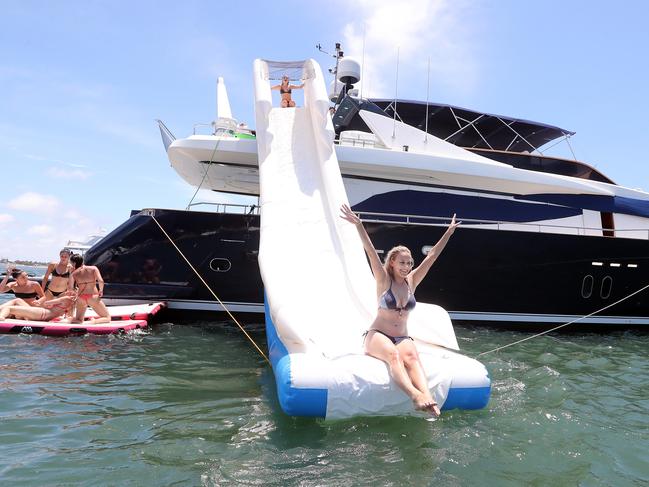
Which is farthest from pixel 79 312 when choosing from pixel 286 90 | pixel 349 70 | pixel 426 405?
pixel 349 70

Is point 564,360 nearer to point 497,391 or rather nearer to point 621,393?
point 621,393

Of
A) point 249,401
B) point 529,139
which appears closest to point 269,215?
point 249,401

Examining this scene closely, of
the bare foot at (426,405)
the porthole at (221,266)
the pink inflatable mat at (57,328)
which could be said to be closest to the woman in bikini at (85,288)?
the pink inflatable mat at (57,328)

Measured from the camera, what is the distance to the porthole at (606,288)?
31.2 feet

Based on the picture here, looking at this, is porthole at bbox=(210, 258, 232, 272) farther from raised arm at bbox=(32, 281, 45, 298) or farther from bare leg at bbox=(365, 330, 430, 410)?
bare leg at bbox=(365, 330, 430, 410)

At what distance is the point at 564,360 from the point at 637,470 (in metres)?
3.70

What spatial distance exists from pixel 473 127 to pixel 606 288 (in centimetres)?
497

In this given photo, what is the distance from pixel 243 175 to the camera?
10188mm

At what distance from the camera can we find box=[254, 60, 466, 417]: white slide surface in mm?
3457

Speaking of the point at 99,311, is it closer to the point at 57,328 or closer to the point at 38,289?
the point at 57,328

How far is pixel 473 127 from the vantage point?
1199cm

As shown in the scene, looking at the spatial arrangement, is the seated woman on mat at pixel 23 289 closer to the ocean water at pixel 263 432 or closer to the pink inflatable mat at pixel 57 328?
the pink inflatable mat at pixel 57 328

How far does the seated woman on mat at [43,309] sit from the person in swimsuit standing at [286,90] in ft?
17.5

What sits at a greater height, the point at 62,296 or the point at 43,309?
the point at 62,296
